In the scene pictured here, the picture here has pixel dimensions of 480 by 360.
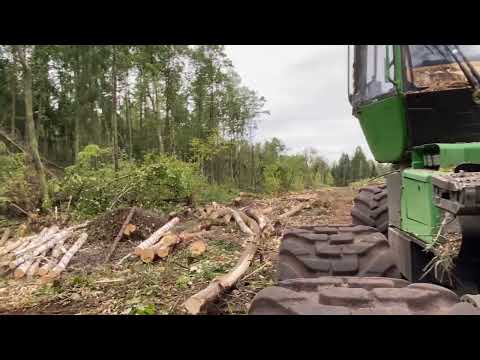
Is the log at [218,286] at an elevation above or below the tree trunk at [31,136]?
below

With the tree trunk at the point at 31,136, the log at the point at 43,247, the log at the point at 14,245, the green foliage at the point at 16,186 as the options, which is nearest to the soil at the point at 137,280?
the log at the point at 43,247

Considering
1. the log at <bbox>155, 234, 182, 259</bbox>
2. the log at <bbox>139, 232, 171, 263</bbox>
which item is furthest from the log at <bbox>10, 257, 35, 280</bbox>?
the log at <bbox>155, 234, 182, 259</bbox>

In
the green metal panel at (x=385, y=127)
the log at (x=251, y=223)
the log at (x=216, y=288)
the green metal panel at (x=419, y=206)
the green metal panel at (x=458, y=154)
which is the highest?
the green metal panel at (x=385, y=127)

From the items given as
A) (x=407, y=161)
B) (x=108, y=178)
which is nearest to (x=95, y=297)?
(x=407, y=161)

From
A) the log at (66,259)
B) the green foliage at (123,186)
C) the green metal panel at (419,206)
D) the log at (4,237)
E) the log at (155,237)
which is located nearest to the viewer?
the green metal panel at (419,206)

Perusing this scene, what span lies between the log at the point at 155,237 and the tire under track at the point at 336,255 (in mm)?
4939

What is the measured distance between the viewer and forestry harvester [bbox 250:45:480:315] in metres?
1.94

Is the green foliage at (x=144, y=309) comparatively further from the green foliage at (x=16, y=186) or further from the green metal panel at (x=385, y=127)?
the green foliage at (x=16, y=186)

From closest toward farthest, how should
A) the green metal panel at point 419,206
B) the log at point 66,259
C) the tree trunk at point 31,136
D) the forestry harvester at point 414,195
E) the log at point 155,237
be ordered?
1. the forestry harvester at point 414,195
2. the green metal panel at point 419,206
3. the log at point 66,259
4. the log at point 155,237
5. the tree trunk at point 31,136

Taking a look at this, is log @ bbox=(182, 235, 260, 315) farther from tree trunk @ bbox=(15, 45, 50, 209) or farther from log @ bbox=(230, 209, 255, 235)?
tree trunk @ bbox=(15, 45, 50, 209)

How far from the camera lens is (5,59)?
19703 millimetres

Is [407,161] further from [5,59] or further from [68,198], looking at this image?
[5,59]

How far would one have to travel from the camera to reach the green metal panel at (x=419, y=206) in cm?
236

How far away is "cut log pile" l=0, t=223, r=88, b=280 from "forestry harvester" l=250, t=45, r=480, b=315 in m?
5.70
